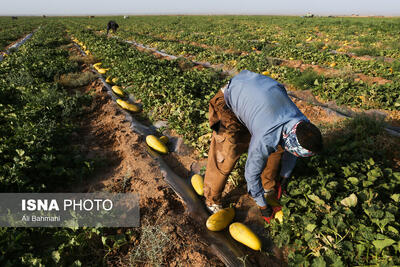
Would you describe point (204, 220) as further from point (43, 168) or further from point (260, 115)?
point (43, 168)

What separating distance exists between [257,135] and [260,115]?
8.2 inches

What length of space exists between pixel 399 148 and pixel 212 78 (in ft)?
17.2

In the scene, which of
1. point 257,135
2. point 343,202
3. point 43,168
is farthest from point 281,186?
point 43,168

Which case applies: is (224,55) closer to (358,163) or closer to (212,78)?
(212,78)

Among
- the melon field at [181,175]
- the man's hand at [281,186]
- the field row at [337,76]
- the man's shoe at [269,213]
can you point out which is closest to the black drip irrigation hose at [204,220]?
the melon field at [181,175]

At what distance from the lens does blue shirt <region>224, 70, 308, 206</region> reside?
2.17m

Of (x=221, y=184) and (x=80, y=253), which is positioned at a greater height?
(x=221, y=184)

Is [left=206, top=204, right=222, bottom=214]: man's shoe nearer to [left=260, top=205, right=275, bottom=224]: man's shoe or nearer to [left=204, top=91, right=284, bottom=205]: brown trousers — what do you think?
[left=204, top=91, right=284, bottom=205]: brown trousers

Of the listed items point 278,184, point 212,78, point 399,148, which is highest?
point 212,78

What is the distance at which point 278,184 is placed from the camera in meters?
3.33

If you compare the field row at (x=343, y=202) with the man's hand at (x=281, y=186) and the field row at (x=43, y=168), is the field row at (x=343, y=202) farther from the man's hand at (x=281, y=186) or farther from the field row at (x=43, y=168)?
the field row at (x=43, y=168)

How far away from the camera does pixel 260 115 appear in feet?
7.43

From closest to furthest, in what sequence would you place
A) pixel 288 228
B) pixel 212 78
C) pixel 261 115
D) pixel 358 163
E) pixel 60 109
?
pixel 261 115 < pixel 288 228 < pixel 358 163 < pixel 60 109 < pixel 212 78

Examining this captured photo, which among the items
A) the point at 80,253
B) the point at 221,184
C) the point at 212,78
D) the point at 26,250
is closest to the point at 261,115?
the point at 221,184
